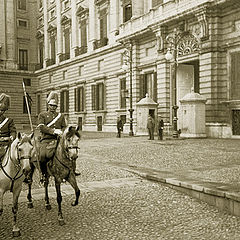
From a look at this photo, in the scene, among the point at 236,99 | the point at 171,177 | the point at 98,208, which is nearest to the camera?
the point at 98,208

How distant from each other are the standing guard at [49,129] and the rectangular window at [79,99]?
30.4 meters

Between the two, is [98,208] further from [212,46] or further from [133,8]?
[133,8]

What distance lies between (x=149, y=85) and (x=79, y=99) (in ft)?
38.3

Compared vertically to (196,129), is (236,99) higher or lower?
higher

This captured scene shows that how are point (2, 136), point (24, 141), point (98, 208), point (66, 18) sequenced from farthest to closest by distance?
point (66, 18) → point (98, 208) → point (2, 136) → point (24, 141)

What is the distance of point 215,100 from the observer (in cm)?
2098

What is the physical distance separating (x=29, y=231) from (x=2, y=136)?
Answer: 61.1 inches

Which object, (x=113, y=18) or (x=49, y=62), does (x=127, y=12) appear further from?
(x=49, y=62)

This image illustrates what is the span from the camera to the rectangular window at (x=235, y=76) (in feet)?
66.1

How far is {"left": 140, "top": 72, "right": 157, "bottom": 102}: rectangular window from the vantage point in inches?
1027

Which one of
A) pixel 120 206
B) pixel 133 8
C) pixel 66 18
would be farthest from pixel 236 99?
pixel 66 18

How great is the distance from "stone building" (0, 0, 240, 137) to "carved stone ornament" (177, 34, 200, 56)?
6 centimetres

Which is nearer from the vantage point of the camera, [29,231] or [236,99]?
[29,231]

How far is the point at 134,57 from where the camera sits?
2800cm
